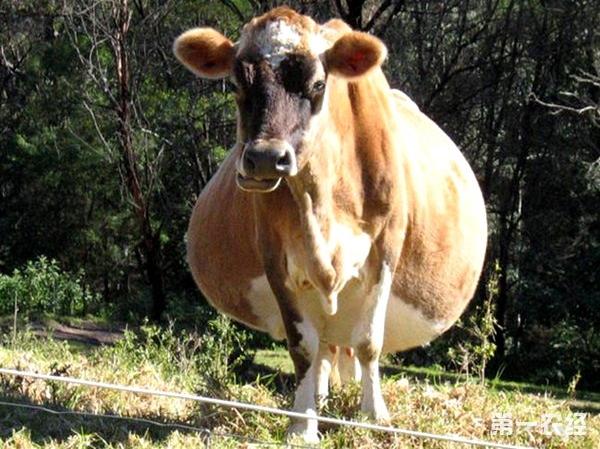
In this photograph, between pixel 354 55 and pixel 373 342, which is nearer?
pixel 354 55

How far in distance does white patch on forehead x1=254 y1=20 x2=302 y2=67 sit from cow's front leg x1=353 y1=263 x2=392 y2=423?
4.14 ft

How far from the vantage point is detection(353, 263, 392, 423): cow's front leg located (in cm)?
620

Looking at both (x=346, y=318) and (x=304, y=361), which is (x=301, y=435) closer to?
(x=304, y=361)

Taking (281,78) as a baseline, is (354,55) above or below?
above

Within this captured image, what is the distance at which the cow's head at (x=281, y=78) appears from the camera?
5352 millimetres

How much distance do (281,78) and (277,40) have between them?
18 centimetres

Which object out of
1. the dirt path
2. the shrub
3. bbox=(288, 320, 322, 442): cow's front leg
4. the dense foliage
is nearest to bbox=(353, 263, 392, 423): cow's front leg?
bbox=(288, 320, 322, 442): cow's front leg

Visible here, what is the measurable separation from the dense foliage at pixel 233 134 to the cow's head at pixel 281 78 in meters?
16.0

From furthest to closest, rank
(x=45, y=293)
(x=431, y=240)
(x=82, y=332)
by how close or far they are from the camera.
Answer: (x=45, y=293) → (x=82, y=332) → (x=431, y=240)

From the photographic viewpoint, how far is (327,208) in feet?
19.6

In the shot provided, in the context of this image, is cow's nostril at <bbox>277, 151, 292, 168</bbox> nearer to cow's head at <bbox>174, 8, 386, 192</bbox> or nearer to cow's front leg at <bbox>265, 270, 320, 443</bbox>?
cow's head at <bbox>174, 8, 386, 192</bbox>

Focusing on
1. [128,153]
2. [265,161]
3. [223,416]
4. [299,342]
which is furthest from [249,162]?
[128,153]

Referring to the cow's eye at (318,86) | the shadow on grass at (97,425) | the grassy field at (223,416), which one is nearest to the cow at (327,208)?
the cow's eye at (318,86)

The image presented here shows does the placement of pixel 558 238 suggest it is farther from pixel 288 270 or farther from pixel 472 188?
pixel 288 270
